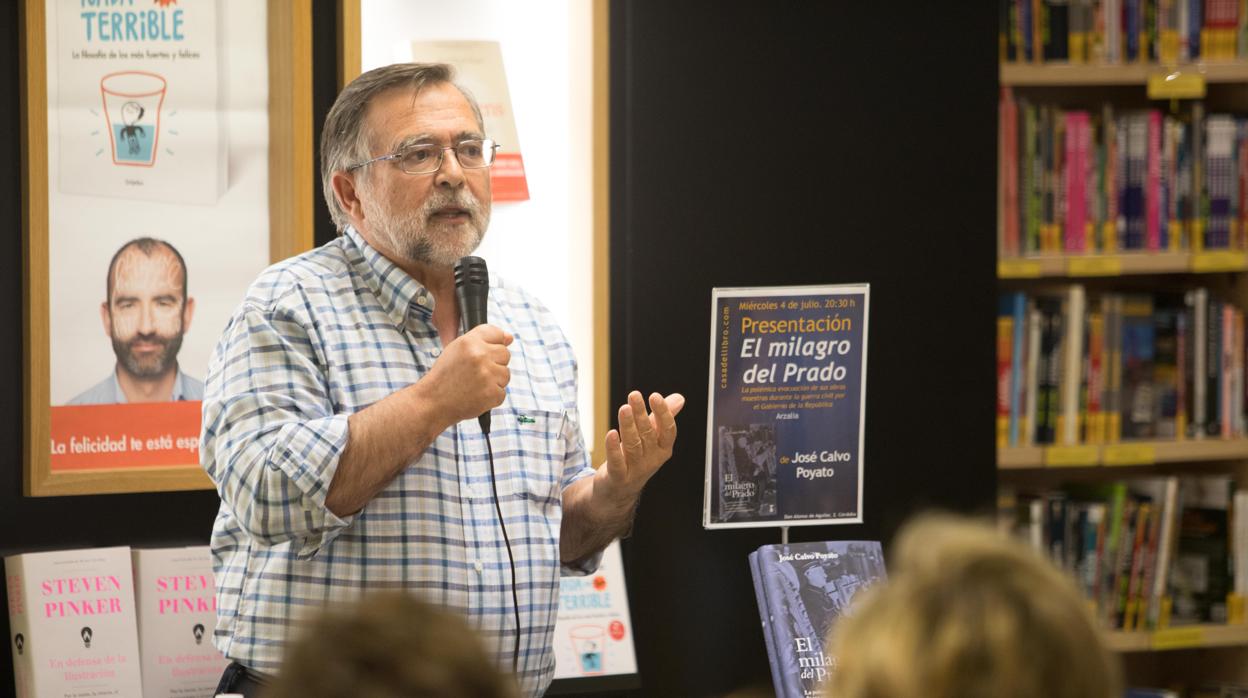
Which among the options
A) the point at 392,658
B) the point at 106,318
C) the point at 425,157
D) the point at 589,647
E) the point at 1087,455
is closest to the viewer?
the point at 392,658

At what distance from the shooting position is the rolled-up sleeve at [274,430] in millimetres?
2059

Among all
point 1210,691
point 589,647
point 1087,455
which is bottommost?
point 1210,691

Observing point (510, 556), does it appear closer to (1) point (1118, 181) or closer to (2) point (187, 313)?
(2) point (187, 313)

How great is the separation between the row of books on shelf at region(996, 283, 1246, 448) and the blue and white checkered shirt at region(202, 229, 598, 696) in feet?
7.12

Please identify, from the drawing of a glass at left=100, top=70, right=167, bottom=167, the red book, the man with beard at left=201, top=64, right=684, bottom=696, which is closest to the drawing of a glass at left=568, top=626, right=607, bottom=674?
the man with beard at left=201, top=64, right=684, bottom=696

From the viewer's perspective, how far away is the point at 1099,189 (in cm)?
421

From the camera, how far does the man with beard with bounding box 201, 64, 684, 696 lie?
2.07 m

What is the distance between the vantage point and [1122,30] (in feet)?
13.9

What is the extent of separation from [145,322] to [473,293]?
1.02m

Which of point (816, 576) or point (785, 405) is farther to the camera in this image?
point (785, 405)

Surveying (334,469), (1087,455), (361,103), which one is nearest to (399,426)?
(334,469)

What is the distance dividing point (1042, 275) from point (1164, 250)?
414 mm

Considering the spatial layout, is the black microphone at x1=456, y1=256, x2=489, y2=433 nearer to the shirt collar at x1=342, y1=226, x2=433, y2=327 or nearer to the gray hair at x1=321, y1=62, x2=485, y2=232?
the shirt collar at x1=342, y1=226, x2=433, y2=327

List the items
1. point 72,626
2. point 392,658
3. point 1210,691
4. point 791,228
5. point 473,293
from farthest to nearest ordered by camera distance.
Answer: point 1210,691 < point 791,228 < point 72,626 < point 473,293 < point 392,658
